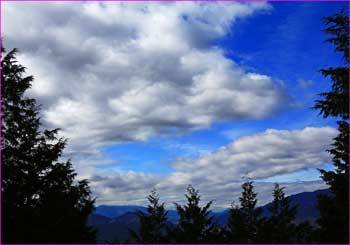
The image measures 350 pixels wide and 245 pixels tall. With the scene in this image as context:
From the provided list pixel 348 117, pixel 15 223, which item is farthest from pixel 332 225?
pixel 15 223

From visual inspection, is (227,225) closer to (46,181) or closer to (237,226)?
(237,226)

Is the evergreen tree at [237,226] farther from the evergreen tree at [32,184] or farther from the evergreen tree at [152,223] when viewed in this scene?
the evergreen tree at [32,184]

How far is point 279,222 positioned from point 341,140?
31.7 metres

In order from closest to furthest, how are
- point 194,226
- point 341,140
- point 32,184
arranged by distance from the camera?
point 32,184 < point 341,140 < point 194,226

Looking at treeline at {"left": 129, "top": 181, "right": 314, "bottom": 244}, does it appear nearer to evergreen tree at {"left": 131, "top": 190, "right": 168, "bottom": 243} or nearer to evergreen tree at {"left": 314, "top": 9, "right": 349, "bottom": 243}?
evergreen tree at {"left": 131, "top": 190, "right": 168, "bottom": 243}

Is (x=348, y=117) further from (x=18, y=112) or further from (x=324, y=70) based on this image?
(x=18, y=112)

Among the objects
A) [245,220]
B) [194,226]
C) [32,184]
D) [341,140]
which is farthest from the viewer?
[245,220]

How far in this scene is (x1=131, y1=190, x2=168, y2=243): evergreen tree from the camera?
47.8 meters

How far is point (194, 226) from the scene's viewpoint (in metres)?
41.8

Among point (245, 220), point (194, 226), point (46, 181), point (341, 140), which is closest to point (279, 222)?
point (245, 220)

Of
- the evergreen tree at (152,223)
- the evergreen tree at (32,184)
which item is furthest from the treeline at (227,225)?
the evergreen tree at (32,184)

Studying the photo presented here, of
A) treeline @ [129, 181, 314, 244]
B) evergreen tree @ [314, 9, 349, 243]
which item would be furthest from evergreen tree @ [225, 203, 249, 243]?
evergreen tree @ [314, 9, 349, 243]

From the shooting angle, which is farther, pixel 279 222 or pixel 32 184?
pixel 279 222

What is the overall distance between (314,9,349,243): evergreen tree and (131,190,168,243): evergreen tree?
25015mm
